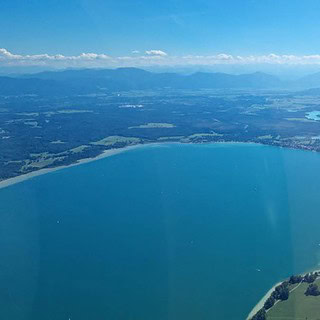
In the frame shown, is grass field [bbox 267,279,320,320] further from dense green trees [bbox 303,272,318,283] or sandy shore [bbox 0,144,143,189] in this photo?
sandy shore [bbox 0,144,143,189]

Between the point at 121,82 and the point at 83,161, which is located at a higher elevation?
the point at 121,82

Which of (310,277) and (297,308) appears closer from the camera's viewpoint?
(297,308)

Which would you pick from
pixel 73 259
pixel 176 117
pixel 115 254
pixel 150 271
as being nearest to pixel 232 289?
pixel 150 271

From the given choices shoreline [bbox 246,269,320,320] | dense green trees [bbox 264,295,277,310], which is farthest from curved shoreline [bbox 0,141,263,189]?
dense green trees [bbox 264,295,277,310]

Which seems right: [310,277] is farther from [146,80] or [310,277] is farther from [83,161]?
[146,80]

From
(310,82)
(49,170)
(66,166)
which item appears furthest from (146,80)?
(49,170)

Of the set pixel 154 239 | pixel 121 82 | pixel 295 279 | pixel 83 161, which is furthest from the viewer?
pixel 121 82
